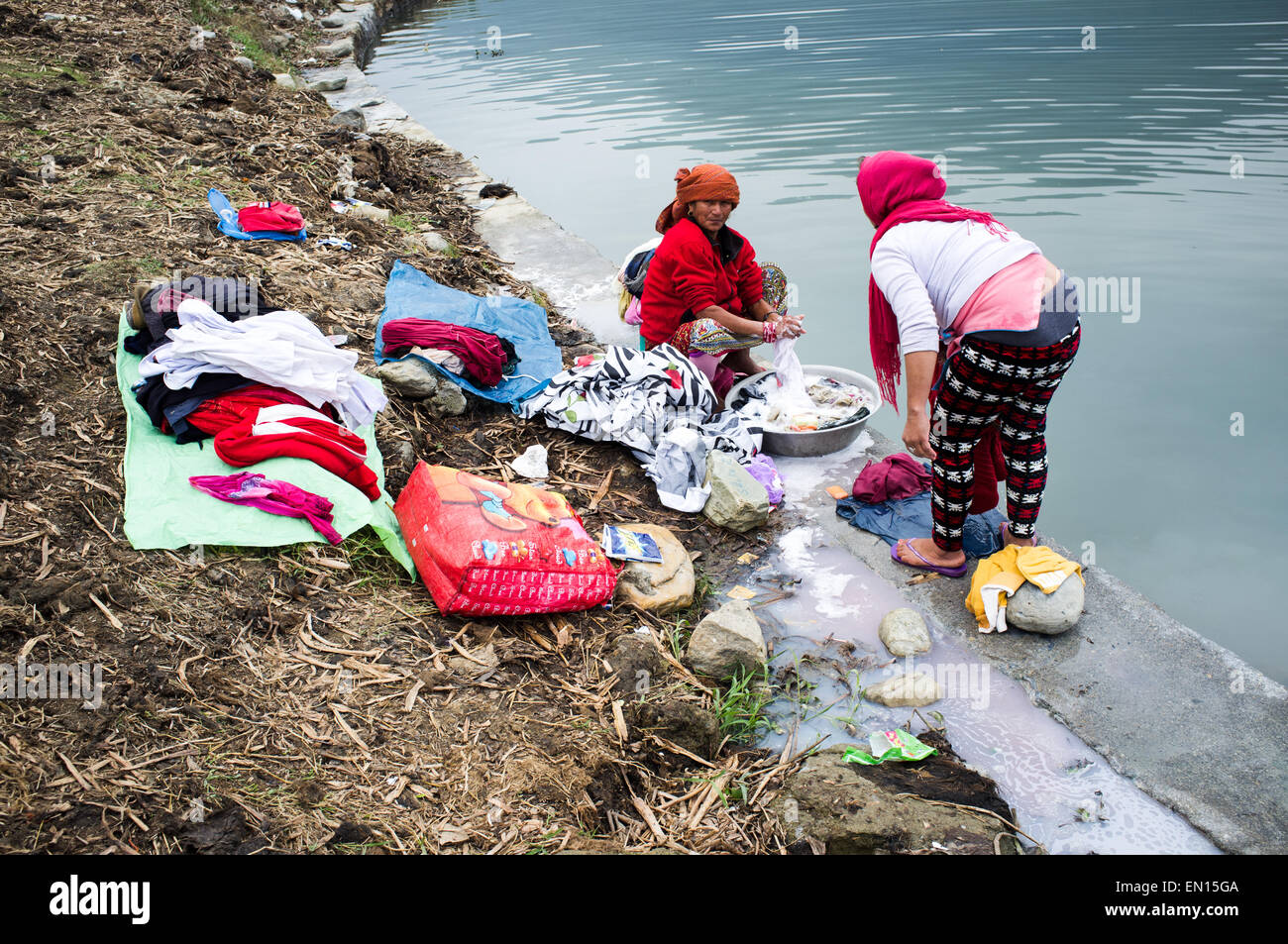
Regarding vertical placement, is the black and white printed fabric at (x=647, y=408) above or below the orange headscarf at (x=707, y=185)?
below

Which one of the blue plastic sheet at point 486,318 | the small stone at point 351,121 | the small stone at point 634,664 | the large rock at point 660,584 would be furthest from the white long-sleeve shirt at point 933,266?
the small stone at point 351,121

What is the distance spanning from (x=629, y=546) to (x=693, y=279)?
182 cm

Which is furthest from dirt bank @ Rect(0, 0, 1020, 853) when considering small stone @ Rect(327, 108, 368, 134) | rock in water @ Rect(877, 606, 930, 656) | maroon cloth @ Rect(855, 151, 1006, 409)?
small stone @ Rect(327, 108, 368, 134)

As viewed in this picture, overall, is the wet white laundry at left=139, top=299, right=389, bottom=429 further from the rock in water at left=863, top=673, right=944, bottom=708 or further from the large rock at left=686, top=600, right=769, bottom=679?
the rock in water at left=863, top=673, right=944, bottom=708

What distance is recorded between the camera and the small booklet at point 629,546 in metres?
3.70

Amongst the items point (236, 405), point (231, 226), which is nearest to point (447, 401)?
point (236, 405)

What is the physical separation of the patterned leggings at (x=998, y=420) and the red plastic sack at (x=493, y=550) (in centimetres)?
149

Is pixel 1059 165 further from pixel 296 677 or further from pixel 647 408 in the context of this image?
pixel 296 677

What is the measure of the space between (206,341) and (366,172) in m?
4.96

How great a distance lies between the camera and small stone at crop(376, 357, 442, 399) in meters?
4.48

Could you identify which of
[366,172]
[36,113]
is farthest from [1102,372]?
[36,113]

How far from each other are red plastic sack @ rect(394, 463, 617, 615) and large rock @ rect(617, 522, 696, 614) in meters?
0.12

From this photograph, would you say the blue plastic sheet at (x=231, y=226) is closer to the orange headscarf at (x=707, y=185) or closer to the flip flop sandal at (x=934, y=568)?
the orange headscarf at (x=707, y=185)

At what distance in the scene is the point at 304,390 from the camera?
3.74 m
